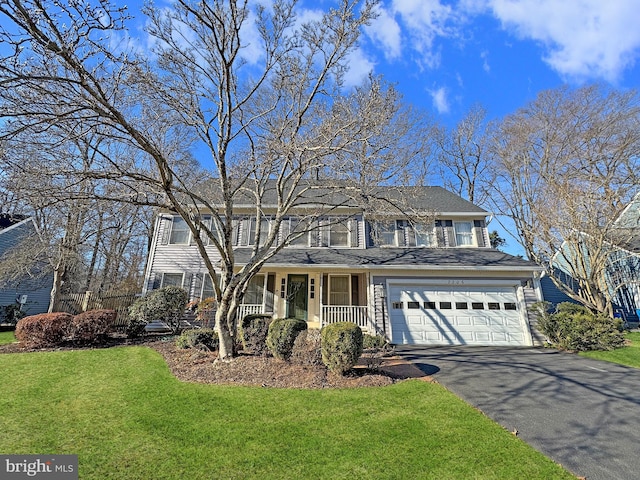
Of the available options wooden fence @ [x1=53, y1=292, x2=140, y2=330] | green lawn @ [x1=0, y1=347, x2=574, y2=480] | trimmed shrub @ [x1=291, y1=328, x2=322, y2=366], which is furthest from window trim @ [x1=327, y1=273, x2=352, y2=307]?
wooden fence @ [x1=53, y1=292, x2=140, y2=330]

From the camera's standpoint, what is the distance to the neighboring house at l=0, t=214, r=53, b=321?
1570 cm

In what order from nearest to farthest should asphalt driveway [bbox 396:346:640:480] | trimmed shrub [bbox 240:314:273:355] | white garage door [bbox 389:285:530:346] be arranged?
asphalt driveway [bbox 396:346:640:480]
trimmed shrub [bbox 240:314:273:355]
white garage door [bbox 389:285:530:346]

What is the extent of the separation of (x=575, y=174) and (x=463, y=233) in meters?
6.06

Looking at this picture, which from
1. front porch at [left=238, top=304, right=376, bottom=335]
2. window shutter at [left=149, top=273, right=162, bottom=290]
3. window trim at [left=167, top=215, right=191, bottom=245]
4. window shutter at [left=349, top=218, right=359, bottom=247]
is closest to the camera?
front porch at [left=238, top=304, right=376, bottom=335]

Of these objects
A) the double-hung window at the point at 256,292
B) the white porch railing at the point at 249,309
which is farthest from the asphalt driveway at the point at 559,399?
the double-hung window at the point at 256,292

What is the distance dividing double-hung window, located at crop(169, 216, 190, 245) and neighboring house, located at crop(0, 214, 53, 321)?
7532 mm

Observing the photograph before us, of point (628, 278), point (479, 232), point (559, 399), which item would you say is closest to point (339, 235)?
point (479, 232)

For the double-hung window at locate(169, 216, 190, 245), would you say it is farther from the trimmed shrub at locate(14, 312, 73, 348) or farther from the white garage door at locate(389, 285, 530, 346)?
the white garage door at locate(389, 285, 530, 346)

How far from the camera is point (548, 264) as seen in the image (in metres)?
14.9

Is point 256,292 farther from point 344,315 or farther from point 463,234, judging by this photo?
point 463,234

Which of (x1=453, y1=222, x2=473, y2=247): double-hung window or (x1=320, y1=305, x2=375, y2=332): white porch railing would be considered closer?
(x1=320, y1=305, x2=375, y2=332): white porch railing

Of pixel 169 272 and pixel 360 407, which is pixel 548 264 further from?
pixel 169 272

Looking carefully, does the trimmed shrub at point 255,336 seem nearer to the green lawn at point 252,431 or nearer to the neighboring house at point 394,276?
the green lawn at point 252,431

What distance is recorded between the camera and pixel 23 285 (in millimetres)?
16562
